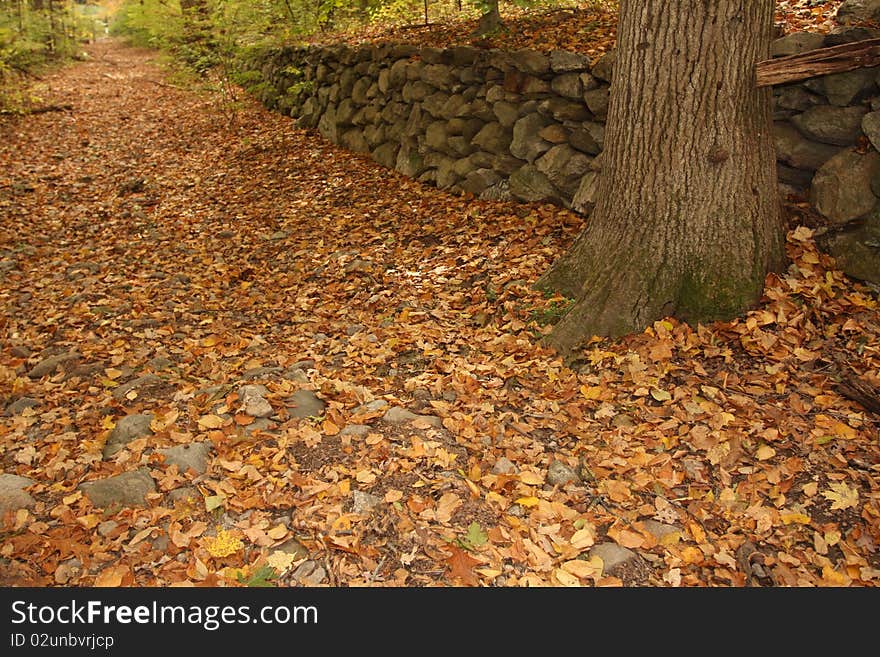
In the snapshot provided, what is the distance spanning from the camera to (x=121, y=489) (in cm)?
310

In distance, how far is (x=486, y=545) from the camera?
9.13ft

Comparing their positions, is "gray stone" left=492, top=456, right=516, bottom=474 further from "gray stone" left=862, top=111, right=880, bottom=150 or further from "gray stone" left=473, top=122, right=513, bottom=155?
"gray stone" left=473, top=122, right=513, bottom=155

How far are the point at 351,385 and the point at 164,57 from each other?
51.5 feet

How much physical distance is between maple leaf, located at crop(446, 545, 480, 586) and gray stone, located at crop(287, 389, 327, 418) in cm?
139

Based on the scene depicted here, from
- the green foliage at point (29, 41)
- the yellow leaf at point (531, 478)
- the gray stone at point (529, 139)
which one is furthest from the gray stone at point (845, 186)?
the green foliage at point (29, 41)

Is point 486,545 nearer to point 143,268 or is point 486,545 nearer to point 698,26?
point 698,26

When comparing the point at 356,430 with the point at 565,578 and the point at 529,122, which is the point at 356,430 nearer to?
the point at 565,578

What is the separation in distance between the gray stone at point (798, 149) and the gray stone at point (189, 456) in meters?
4.40

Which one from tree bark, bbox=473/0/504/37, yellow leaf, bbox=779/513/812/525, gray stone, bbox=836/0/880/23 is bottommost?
yellow leaf, bbox=779/513/812/525

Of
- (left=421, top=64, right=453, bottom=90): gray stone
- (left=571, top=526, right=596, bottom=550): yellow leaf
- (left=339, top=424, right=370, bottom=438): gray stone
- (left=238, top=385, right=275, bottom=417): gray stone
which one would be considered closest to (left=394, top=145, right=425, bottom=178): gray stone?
(left=421, top=64, right=453, bottom=90): gray stone

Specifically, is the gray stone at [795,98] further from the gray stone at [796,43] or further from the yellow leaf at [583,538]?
Result: the yellow leaf at [583,538]

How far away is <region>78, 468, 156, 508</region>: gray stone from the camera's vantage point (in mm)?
3057

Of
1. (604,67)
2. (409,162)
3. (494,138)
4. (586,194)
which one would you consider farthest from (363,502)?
(409,162)

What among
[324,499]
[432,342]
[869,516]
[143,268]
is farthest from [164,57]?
[869,516]
